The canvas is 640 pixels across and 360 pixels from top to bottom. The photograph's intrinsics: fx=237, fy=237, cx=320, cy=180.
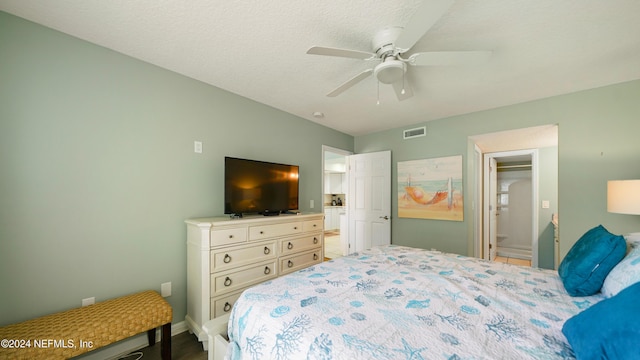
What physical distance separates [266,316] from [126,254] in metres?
1.64

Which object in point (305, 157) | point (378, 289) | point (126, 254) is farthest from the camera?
point (305, 157)

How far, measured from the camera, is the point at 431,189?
368 centimetres

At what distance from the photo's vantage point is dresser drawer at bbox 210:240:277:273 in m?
2.12

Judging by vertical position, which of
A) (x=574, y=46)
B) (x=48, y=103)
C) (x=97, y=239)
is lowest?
(x=97, y=239)

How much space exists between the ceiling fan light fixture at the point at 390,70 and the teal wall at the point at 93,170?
5.95 ft

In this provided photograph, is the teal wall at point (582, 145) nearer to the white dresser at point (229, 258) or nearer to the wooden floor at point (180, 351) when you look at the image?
the white dresser at point (229, 258)

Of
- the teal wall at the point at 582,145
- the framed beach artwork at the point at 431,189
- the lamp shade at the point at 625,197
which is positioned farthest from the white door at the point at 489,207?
the lamp shade at the point at 625,197

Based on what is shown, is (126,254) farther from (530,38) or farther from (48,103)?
(530,38)

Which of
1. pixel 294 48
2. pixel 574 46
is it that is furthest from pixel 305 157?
pixel 574 46

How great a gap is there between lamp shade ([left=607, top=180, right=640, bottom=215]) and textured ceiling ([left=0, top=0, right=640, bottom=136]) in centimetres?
107

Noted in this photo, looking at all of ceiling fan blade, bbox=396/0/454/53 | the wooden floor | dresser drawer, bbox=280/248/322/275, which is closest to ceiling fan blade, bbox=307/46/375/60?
ceiling fan blade, bbox=396/0/454/53

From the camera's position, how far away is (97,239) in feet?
6.17

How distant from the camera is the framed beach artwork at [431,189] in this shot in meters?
3.46

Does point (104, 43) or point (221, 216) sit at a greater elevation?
point (104, 43)
